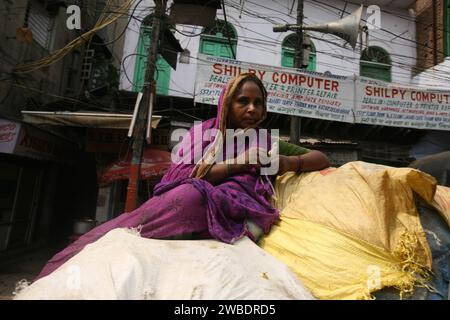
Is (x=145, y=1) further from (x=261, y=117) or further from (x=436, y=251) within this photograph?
(x=436, y=251)

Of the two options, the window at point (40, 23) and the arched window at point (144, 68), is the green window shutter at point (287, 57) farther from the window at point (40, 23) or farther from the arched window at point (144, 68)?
the window at point (40, 23)

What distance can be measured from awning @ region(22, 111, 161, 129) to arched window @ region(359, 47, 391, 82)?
7116 millimetres

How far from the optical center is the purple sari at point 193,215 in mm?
1214

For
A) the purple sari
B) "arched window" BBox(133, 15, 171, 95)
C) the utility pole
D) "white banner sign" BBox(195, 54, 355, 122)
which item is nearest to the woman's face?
the purple sari

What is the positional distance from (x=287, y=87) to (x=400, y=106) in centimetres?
295

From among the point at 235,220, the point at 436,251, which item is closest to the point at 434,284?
the point at 436,251

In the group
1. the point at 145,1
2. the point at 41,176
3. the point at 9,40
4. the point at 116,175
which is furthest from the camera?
the point at 145,1

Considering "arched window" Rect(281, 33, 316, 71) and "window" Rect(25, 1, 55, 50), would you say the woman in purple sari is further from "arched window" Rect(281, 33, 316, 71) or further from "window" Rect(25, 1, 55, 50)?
"arched window" Rect(281, 33, 316, 71)

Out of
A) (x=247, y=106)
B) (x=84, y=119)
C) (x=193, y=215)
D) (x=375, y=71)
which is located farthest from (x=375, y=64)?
(x=193, y=215)

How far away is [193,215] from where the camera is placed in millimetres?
1224

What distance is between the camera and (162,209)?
4.03 feet

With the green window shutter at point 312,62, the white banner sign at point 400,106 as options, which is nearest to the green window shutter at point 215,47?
the green window shutter at point 312,62

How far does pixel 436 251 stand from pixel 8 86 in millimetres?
8058
